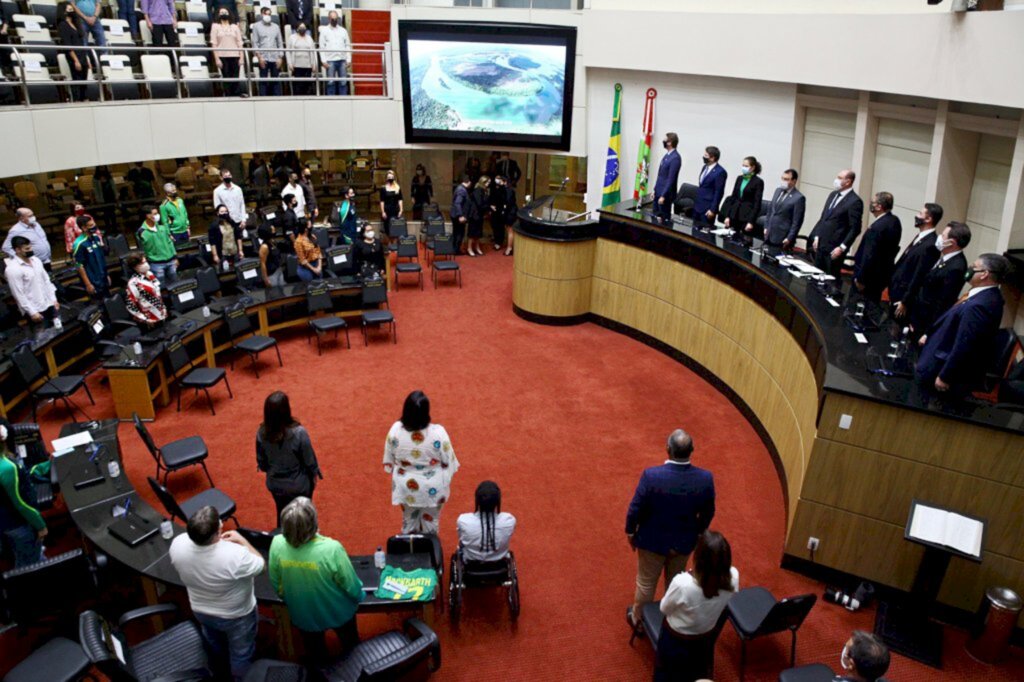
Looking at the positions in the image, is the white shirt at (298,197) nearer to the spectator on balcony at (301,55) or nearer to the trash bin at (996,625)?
the spectator on balcony at (301,55)

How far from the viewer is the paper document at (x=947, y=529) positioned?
16.4 feet

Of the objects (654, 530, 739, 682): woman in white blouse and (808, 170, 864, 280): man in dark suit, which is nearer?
(654, 530, 739, 682): woman in white blouse

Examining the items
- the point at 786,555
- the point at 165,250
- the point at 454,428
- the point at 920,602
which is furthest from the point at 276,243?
the point at 920,602

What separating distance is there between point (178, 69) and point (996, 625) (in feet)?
43.7

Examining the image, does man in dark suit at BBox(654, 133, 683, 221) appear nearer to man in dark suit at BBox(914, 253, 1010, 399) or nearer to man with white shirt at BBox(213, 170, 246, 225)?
man in dark suit at BBox(914, 253, 1010, 399)

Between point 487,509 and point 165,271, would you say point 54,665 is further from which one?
point 165,271

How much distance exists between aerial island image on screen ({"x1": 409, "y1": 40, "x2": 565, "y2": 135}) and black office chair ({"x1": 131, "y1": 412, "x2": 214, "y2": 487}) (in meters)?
9.22

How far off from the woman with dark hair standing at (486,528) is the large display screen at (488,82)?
1039 cm

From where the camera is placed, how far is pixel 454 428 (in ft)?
27.2

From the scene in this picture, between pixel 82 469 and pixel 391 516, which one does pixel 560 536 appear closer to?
pixel 391 516

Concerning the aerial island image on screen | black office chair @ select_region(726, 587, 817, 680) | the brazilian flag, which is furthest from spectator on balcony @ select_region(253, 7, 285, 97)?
black office chair @ select_region(726, 587, 817, 680)

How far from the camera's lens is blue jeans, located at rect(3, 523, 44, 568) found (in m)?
5.36

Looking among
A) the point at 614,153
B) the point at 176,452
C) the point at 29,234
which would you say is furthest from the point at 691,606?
the point at 614,153

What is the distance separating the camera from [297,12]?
571 inches
